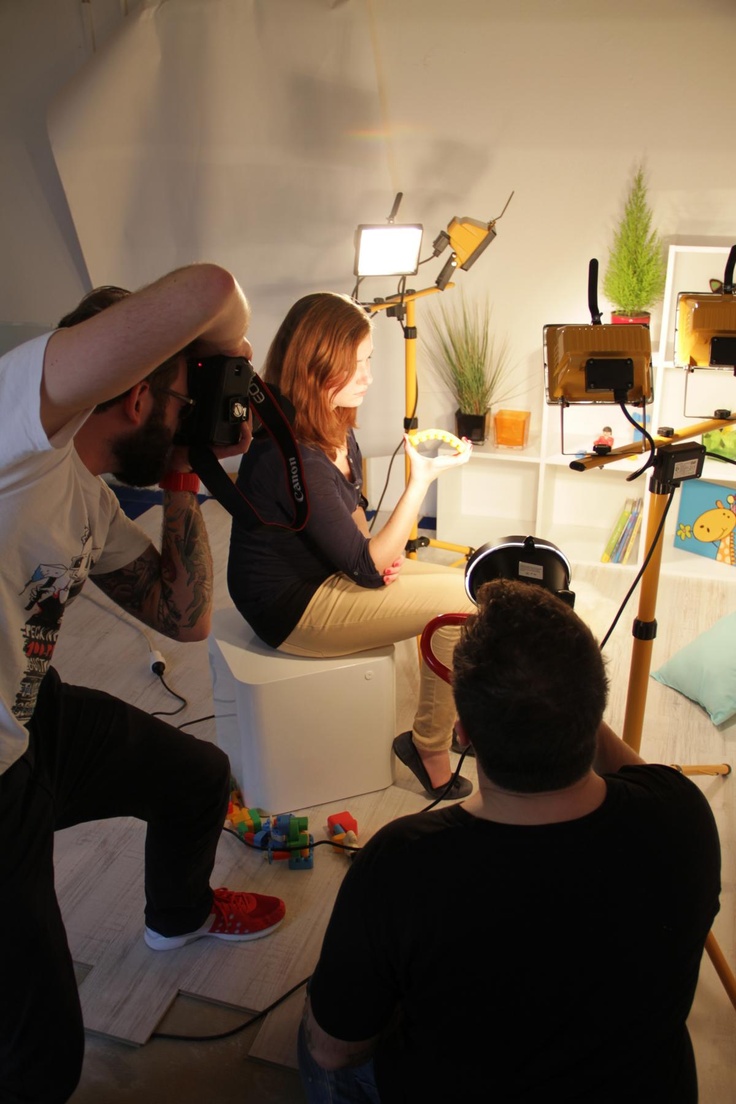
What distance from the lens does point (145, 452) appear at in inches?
46.6

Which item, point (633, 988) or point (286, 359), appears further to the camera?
point (286, 359)

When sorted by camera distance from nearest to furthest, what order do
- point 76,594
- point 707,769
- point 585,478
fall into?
point 76,594
point 707,769
point 585,478

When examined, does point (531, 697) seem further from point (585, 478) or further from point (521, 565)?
point (585, 478)

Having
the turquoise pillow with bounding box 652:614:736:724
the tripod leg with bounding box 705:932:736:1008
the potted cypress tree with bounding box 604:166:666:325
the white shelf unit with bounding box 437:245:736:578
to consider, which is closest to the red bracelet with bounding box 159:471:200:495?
the tripod leg with bounding box 705:932:736:1008

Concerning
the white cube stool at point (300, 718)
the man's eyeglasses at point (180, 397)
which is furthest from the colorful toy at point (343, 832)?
the man's eyeglasses at point (180, 397)

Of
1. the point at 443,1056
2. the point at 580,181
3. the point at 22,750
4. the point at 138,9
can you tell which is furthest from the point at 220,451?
the point at 138,9

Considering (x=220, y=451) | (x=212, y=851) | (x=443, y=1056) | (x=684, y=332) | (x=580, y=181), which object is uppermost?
(x=580, y=181)

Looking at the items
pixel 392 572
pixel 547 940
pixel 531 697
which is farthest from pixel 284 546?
pixel 547 940

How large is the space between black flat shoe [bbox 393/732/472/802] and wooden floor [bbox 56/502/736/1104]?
32mm

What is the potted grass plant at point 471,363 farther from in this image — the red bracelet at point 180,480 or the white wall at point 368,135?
the red bracelet at point 180,480

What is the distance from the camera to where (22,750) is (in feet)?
3.82

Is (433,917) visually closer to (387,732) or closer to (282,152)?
(387,732)

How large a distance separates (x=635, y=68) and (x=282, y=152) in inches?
50.3

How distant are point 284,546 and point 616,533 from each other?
1.72m
